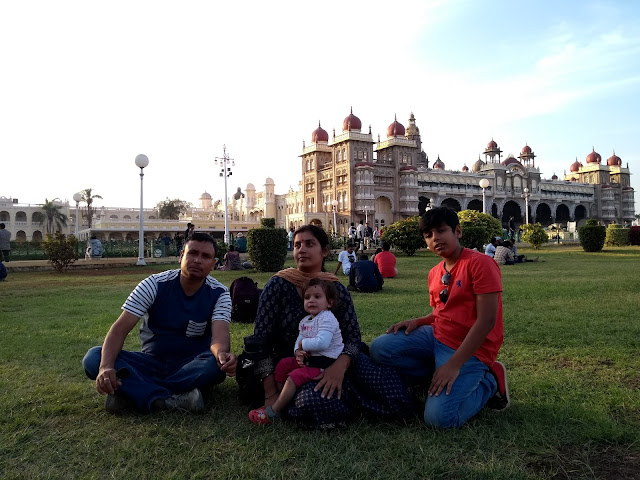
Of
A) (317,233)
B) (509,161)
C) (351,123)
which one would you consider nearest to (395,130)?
(351,123)

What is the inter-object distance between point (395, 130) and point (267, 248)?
37002 mm

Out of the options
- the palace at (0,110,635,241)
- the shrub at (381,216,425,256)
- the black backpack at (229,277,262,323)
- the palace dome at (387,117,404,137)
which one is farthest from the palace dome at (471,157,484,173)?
the black backpack at (229,277,262,323)

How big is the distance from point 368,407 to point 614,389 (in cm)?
166

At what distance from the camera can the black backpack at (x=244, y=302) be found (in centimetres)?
571

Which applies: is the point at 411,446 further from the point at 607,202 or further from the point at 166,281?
the point at 607,202

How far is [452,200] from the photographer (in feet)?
176

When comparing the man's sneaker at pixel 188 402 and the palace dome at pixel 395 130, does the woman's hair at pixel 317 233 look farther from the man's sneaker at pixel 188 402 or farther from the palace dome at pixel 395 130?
the palace dome at pixel 395 130

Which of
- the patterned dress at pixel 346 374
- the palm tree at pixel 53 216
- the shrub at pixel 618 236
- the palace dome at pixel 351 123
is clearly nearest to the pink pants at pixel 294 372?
the patterned dress at pixel 346 374

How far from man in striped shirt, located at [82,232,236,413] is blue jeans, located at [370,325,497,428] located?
103 cm

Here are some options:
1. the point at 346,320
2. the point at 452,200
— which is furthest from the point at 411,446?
the point at 452,200

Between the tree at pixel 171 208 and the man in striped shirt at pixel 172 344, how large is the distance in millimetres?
59281

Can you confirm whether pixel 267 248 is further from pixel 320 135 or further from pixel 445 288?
pixel 320 135

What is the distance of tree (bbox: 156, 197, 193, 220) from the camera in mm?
60625

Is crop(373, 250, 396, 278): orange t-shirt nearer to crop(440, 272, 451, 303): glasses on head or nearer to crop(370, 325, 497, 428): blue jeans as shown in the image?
crop(370, 325, 497, 428): blue jeans
